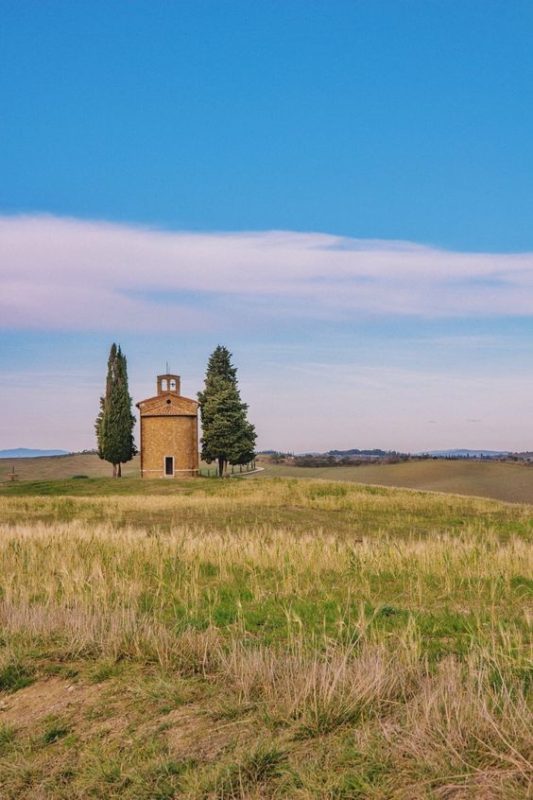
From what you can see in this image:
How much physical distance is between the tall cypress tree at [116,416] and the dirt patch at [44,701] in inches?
2591

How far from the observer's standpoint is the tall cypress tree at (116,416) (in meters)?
72.9

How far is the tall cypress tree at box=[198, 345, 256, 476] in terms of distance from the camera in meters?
72.8

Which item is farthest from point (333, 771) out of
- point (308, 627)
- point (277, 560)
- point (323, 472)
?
point (323, 472)

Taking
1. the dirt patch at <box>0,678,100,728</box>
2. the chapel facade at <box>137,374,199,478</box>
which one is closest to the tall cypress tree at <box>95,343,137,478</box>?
the chapel facade at <box>137,374,199,478</box>

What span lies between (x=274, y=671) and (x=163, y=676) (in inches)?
50.2

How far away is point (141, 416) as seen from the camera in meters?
68.6

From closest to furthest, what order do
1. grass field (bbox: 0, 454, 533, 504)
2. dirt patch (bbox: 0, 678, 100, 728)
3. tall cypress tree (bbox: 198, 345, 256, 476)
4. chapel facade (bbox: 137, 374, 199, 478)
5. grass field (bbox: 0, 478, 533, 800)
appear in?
grass field (bbox: 0, 478, 533, 800), dirt patch (bbox: 0, 678, 100, 728), grass field (bbox: 0, 454, 533, 504), chapel facade (bbox: 137, 374, 199, 478), tall cypress tree (bbox: 198, 345, 256, 476)

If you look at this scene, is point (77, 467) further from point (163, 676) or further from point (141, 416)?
point (163, 676)

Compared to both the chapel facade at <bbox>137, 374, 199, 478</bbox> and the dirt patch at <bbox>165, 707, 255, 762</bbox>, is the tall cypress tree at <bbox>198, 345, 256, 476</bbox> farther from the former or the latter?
the dirt patch at <bbox>165, 707, 255, 762</bbox>

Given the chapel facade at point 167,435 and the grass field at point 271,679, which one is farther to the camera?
the chapel facade at point 167,435

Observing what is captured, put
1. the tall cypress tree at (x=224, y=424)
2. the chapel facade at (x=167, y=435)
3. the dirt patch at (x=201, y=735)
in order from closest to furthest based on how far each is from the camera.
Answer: the dirt patch at (x=201, y=735), the chapel facade at (x=167, y=435), the tall cypress tree at (x=224, y=424)

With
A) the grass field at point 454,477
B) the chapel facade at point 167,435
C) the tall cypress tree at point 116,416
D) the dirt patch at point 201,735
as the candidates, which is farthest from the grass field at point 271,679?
the tall cypress tree at point 116,416

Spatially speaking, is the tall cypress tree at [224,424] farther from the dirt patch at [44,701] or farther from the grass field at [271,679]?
the dirt patch at [44,701]

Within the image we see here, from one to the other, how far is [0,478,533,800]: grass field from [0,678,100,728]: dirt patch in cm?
2
